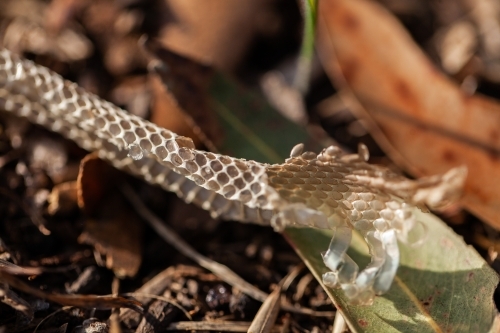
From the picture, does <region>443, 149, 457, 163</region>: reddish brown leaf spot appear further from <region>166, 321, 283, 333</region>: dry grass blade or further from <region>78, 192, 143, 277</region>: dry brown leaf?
<region>78, 192, 143, 277</region>: dry brown leaf

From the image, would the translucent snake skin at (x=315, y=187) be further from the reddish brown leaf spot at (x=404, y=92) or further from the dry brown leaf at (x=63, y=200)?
the reddish brown leaf spot at (x=404, y=92)

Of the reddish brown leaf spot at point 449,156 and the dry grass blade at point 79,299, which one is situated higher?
the reddish brown leaf spot at point 449,156

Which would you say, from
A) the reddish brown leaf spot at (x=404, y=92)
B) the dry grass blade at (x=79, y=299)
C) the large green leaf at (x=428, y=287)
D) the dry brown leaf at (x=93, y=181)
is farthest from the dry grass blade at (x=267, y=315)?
the reddish brown leaf spot at (x=404, y=92)

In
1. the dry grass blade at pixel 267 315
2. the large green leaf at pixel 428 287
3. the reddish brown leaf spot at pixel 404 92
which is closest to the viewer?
the large green leaf at pixel 428 287

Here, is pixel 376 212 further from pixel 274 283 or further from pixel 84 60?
pixel 84 60

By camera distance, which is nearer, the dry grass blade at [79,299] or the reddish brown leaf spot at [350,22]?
the dry grass blade at [79,299]

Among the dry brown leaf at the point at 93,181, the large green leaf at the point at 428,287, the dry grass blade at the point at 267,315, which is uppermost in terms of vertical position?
the large green leaf at the point at 428,287
